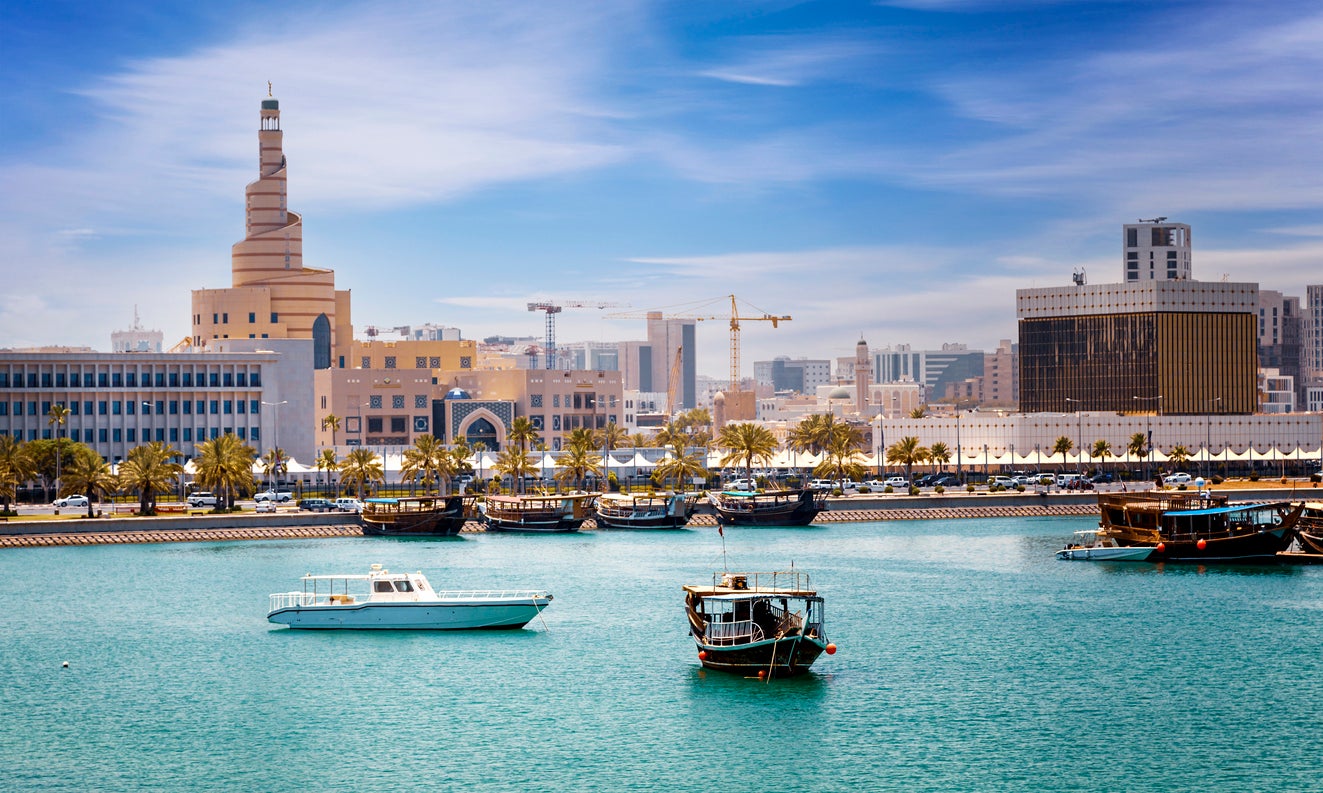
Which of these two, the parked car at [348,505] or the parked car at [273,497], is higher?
the parked car at [273,497]

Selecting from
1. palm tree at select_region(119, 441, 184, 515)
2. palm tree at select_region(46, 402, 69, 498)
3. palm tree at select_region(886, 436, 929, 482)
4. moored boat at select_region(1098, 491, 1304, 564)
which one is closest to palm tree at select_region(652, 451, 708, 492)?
palm tree at select_region(886, 436, 929, 482)

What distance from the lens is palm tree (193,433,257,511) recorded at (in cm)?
14025

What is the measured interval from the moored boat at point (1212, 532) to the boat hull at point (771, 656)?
180ft

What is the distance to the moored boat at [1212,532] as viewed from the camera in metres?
112

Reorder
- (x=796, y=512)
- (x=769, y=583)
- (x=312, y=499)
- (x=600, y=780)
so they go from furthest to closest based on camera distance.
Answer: (x=312, y=499) → (x=796, y=512) → (x=769, y=583) → (x=600, y=780)

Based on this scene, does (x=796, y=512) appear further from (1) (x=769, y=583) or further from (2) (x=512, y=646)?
(2) (x=512, y=646)

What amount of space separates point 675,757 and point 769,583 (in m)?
36.4

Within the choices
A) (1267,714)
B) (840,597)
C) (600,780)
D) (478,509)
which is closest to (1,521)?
(478,509)

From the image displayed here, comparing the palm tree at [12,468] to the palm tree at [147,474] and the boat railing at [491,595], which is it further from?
the boat railing at [491,595]

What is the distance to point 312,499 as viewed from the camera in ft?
521

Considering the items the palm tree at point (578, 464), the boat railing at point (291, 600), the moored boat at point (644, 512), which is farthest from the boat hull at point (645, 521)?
the boat railing at point (291, 600)

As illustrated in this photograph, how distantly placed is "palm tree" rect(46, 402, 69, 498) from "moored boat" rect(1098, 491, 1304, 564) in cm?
9556

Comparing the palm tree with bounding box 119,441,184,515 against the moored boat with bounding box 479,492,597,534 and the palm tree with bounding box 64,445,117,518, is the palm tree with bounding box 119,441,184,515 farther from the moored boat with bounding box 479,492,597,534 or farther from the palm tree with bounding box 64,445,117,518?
the moored boat with bounding box 479,492,597,534

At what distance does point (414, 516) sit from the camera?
139000mm
